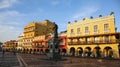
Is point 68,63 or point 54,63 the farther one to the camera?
point 68,63

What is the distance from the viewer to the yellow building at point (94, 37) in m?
47.2

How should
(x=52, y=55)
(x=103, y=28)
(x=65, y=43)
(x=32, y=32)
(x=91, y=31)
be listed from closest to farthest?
1. (x=52, y=55)
2. (x=103, y=28)
3. (x=91, y=31)
4. (x=65, y=43)
5. (x=32, y=32)

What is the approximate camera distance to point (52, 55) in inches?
1283

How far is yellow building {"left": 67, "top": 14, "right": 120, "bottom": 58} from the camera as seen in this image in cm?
4725

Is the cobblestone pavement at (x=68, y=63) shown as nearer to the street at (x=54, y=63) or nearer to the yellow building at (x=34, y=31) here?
the street at (x=54, y=63)

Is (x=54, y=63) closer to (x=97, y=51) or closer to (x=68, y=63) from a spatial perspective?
(x=68, y=63)

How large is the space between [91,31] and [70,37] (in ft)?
28.4

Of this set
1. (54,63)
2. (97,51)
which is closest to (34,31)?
(97,51)

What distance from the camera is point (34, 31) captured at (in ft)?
305

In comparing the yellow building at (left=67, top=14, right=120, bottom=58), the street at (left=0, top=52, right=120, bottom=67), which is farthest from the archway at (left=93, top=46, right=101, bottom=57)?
the street at (left=0, top=52, right=120, bottom=67)

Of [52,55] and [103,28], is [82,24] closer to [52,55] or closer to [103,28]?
[103,28]

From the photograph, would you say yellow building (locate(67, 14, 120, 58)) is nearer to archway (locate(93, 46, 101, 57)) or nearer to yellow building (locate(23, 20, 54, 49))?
archway (locate(93, 46, 101, 57))

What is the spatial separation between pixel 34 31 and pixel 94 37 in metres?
46.6

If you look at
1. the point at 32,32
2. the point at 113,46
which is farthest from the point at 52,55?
the point at 32,32
